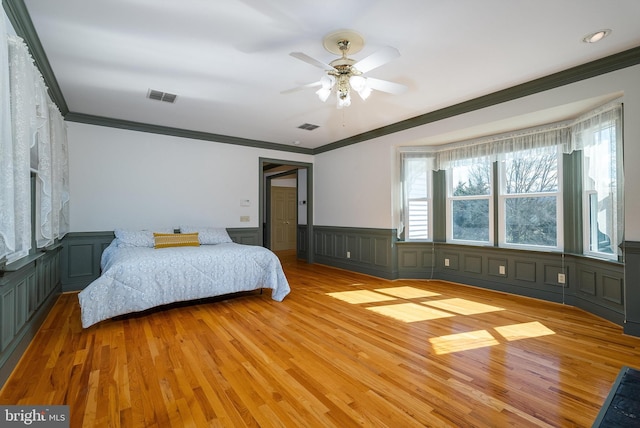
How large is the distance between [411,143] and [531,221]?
6.67ft

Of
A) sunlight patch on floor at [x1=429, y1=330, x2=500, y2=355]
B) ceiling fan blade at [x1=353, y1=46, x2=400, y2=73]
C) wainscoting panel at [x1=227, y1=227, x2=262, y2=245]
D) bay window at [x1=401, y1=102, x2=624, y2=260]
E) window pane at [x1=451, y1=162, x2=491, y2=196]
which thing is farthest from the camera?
wainscoting panel at [x1=227, y1=227, x2=262, y2=245]

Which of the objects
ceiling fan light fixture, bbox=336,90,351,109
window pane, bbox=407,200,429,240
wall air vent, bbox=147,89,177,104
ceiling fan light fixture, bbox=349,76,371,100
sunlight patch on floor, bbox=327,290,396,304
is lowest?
sunlight patch on floor, bbox=327,290,396,304

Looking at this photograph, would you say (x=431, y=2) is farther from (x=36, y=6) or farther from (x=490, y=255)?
(x=490, y=255)

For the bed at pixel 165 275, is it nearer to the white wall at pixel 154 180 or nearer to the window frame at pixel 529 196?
the white wall at pixel 154 180

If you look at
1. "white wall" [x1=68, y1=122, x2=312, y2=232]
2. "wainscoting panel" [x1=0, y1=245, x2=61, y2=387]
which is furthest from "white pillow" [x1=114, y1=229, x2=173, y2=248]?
"wainscoting panel" [x1=0, y1=245, x2=61, y2=387]

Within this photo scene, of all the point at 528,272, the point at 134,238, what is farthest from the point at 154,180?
the point at 528,272

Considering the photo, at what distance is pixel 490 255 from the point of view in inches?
177

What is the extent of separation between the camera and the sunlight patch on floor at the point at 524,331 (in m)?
2.79

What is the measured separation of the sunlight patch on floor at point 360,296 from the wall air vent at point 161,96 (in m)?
3.31

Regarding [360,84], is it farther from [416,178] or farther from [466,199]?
[466,199]

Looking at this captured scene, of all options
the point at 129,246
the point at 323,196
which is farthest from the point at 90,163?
the point at 323,196

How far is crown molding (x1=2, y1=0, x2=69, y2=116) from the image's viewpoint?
2045mm

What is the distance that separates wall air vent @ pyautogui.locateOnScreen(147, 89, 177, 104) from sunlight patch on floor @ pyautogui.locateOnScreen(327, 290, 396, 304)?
3311 millimetres

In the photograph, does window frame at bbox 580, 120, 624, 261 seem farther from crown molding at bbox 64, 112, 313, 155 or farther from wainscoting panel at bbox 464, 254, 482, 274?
crown molding at bbox 64, 112, 313, 155
